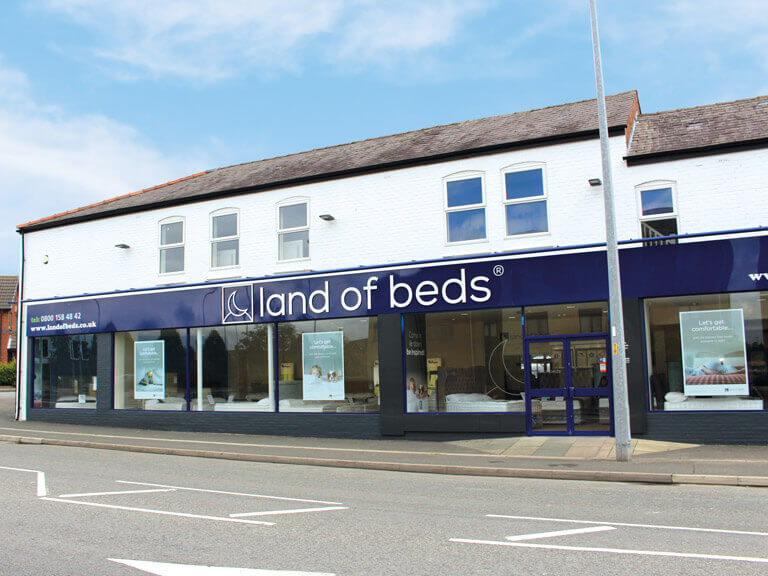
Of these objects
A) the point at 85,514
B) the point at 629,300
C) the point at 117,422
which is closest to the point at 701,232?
the point at 629,300

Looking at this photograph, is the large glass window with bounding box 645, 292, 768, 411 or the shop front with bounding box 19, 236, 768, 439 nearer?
the large glass window with bounding box 645, 292, 768, 411

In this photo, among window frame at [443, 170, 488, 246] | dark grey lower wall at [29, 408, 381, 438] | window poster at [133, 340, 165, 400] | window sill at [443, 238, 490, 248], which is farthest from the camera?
window poster at [133, 340, 165, 400]

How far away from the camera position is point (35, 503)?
29.5 feet

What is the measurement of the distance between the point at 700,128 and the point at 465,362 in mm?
7689

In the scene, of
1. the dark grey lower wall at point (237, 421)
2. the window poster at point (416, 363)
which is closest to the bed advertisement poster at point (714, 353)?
the window poster at point (416, 363)

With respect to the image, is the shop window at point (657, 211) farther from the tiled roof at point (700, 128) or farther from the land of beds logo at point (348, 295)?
the land of beds logo at point (348, 295)

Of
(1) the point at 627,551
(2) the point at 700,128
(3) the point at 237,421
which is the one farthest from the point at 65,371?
(1) the point at 627,551

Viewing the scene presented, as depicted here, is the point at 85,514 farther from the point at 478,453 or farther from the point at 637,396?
the point at 637,396

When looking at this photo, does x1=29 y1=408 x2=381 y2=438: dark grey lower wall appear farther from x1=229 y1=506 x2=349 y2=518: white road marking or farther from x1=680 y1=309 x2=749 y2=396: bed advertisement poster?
x1=229 y1=506 x2=349 y2=518: white road marking

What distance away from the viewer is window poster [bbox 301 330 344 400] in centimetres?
1723

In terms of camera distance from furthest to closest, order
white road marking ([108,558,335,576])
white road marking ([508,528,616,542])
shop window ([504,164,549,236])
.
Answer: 1. shop window ([504,164,549,236])
2. white road marking ([508,528,616,542])
3. white road marking ([108,558,335,576])

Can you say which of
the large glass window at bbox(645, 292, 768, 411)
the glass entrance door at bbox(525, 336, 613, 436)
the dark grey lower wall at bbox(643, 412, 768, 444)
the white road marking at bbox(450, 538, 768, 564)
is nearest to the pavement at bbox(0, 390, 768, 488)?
the dark grey lower wall at bbox(643, 412, 768, 444)

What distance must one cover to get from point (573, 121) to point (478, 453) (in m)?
8.19

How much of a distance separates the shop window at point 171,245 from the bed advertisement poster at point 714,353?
1336cm
